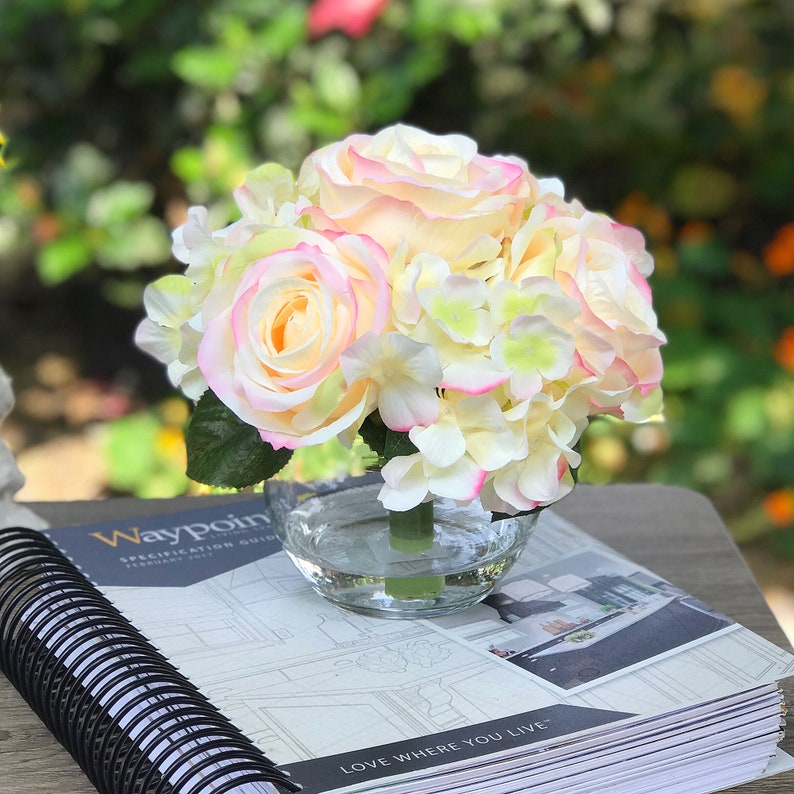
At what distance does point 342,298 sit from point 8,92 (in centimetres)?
152

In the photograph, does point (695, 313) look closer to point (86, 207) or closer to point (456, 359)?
point (86, 207)

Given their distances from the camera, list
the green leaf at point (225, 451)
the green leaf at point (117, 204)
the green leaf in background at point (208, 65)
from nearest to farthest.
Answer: the green leaf at point (225, 451) → the green leaf in background at point (208, 65) → the green leaf at point (117, 204)

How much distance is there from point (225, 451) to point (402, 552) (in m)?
0.12

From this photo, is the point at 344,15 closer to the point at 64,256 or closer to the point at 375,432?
the point at 64,256

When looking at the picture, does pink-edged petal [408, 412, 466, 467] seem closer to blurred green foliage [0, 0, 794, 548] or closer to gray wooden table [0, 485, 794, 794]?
gray wooden table [0, 485, 794, 794]

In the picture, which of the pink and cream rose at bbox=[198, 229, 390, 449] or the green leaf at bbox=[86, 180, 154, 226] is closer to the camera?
the pink and cream rose at bbox=[198, 229, 390, 449]

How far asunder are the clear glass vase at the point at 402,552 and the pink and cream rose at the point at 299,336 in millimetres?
115

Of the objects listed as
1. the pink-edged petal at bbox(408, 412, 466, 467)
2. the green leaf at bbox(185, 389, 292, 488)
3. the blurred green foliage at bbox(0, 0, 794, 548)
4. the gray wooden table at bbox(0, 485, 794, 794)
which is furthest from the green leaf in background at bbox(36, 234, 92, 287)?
the pink-edged petal at bbox(408, 412, 466, 467)

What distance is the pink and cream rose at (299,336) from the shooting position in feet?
1.86

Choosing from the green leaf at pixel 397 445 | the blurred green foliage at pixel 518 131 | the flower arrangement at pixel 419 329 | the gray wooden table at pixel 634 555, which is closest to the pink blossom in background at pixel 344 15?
the blurred green foliage at pixel 518 131

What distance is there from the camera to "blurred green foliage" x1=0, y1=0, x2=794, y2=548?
67.9 inches

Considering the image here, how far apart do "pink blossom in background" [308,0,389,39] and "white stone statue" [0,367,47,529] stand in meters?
1.02

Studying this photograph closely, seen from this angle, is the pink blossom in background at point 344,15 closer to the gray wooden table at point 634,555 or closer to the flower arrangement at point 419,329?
the gray wooden table at point 634,555

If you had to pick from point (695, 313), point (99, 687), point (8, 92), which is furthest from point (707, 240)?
point (99, 687)
